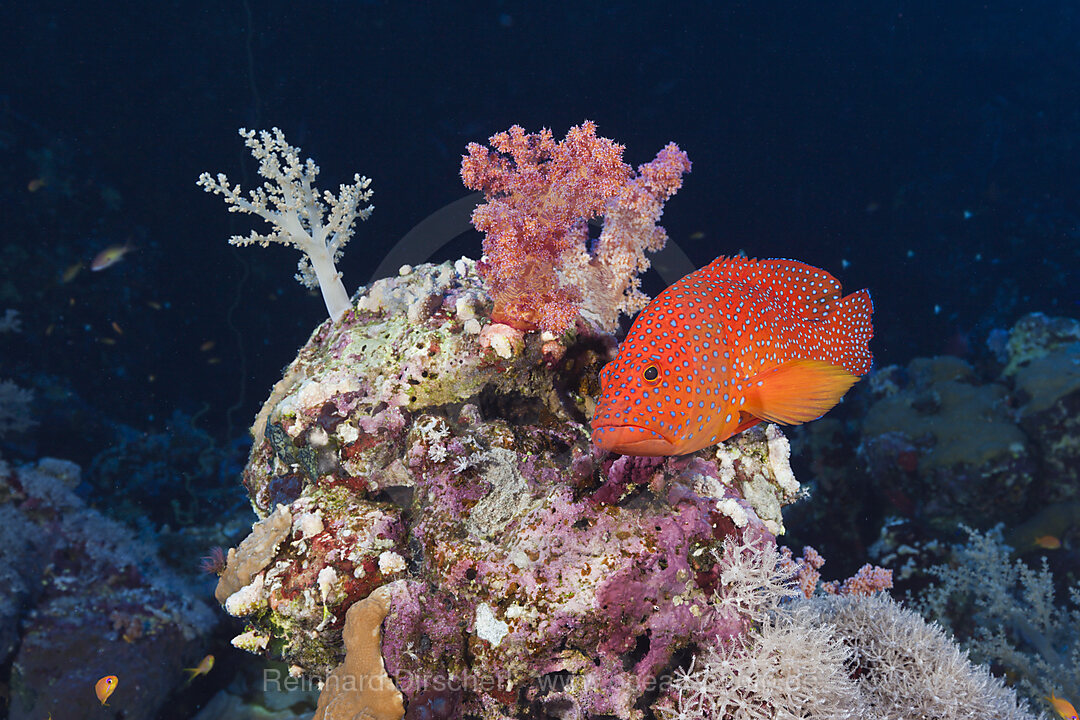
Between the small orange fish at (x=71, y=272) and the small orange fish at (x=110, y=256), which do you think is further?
the small orange fish at (x=71, y=272)

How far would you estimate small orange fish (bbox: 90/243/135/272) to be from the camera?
9.67 m

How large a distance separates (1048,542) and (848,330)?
892cm

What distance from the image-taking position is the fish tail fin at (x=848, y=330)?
2551 millimetres

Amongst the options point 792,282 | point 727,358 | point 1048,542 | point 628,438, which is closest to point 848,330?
point 792,282

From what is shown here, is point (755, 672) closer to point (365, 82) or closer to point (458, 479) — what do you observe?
point (458, 479)

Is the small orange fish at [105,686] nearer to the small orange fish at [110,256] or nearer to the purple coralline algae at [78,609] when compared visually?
the purple coralline algae at [78,609]

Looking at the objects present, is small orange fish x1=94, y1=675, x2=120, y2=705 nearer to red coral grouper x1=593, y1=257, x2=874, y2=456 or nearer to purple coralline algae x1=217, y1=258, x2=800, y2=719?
purple coralline algae x1=217, y1=258, x2=800, y2=719

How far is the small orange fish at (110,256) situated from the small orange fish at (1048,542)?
16.3 m

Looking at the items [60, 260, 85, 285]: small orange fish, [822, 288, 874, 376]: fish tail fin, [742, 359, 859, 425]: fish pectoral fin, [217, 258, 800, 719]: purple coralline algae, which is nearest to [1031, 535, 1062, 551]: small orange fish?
[217, 258, 800, 719]: purple coralline algae

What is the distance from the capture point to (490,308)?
11.0ft

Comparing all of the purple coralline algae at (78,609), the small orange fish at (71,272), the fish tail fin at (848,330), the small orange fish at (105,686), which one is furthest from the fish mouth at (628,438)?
the small orange fish at (71,272)

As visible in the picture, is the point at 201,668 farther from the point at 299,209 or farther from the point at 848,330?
the point at 848,330

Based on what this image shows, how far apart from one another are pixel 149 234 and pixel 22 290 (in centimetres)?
290

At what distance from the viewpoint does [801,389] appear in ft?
6.69
